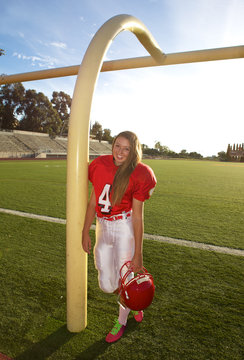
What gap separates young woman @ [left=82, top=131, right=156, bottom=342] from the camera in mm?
1713

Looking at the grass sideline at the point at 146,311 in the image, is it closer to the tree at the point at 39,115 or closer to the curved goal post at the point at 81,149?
the curved goal post at the point at 81,149

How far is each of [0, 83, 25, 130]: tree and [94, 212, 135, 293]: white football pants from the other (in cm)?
4520

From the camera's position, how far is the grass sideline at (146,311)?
1615 millimetres

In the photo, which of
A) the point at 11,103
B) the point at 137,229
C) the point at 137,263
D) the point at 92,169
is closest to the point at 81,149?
the point at 92,169

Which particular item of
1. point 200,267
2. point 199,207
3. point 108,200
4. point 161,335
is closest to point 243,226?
point 199,207

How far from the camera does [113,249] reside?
180 centimetres

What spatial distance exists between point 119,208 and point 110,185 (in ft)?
0.57

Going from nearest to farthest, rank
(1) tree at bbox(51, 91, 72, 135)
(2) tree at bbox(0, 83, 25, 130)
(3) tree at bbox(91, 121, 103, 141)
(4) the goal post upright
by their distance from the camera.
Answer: (4) the goal post upright, (2) tree at bbox(0, 83, 25, 130), (1) tree at bbox(51, 91, 72, 135), (3) tree at bbox(91, 121, 103, 141)

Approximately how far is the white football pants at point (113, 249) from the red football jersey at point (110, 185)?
3.7 inches

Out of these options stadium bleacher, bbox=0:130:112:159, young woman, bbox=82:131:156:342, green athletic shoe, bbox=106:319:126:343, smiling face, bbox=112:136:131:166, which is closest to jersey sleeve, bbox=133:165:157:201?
young woman, bbox=82:131:156:342

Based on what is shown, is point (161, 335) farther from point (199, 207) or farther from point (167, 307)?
point (199, 207)

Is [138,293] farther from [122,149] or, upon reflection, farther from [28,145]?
[28,145]

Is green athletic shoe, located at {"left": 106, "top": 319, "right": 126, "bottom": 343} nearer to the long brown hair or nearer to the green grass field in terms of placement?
the green grass field

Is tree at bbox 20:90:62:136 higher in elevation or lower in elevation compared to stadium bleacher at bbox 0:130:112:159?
higher
